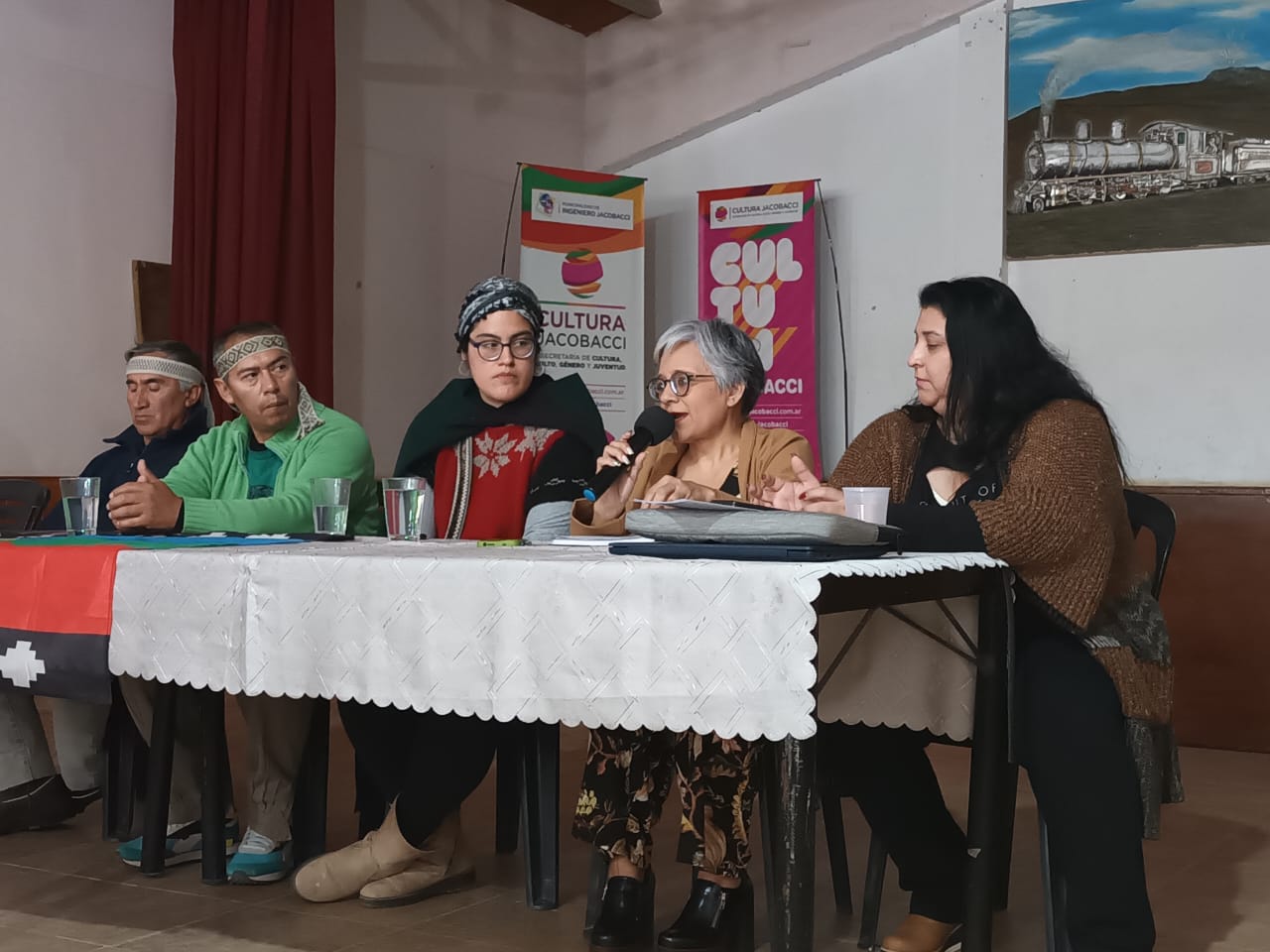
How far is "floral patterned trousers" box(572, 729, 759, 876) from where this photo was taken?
1.92 meters

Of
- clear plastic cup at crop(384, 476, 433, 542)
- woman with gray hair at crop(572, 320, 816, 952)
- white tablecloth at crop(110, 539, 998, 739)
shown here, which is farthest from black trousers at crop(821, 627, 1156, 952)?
clear plastic cup at crop(384, 476, 433, 542)

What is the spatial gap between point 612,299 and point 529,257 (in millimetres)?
401

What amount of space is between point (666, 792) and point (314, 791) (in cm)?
70

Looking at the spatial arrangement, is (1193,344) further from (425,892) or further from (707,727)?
(707,727)

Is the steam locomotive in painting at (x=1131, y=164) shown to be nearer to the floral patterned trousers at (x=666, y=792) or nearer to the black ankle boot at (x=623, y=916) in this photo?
the floral patterned trousers at (x=666, y=792)

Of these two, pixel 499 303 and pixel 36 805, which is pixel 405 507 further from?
pixel 36 805

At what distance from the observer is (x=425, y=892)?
229cm

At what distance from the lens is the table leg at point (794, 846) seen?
4.60 feet

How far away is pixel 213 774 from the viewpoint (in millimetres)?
2236

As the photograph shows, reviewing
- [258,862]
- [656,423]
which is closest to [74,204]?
[258,862]

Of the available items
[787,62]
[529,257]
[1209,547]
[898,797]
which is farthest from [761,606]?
[787,62]

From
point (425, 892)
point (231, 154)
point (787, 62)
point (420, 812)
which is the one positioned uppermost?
point (787, 62)

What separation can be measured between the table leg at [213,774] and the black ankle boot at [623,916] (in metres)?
0.70

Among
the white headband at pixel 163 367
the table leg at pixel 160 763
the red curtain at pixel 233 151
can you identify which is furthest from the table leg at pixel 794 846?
the red curtain at pixel 233 151
